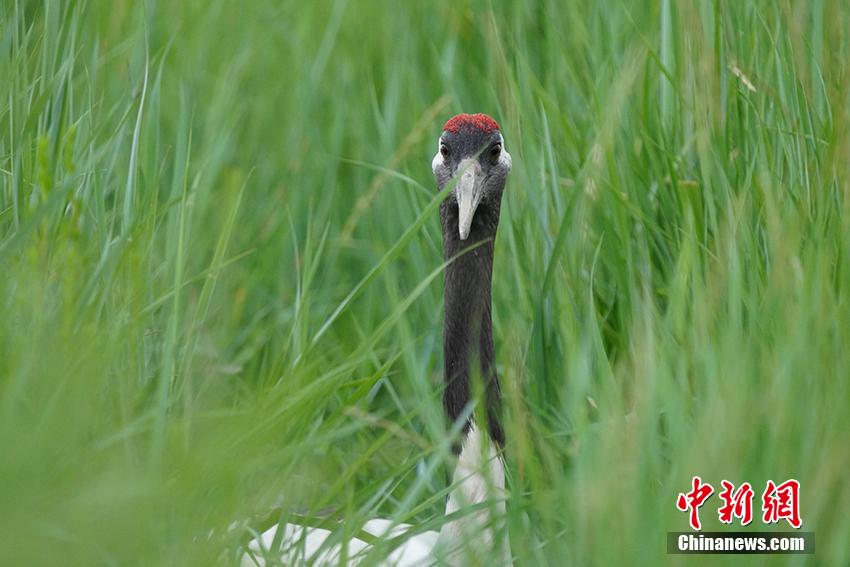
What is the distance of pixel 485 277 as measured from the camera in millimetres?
2811

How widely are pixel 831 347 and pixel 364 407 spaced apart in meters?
1.14

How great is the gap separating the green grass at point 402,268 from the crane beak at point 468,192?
186mm

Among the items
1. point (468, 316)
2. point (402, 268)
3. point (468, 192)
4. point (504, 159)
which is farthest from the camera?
point (402, 268)

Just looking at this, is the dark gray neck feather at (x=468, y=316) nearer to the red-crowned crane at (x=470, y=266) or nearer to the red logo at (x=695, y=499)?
the red-crowned crane at (x=470, y=266)

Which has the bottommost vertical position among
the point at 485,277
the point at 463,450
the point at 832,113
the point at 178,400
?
the point at 178,400

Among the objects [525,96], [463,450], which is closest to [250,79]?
[525,96]


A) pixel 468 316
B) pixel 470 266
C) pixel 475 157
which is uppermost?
pixel 475 157

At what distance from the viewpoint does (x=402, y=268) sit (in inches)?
142

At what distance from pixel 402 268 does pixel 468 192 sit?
955 millimetres

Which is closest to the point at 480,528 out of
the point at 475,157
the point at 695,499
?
the point at 695,499

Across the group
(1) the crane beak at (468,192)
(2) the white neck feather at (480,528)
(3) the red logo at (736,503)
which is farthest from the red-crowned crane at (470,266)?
(3) the red logo at (736,503)

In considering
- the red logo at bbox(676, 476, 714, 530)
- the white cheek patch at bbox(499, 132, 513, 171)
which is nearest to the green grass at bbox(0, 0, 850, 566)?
the red logo at bbox(676, 476, 714, 530)

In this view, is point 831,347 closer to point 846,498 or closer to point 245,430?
point 846,498

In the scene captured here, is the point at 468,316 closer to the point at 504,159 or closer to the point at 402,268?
the point at 504,159
